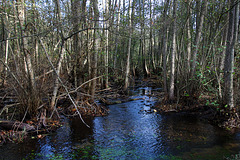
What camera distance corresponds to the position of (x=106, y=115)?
860 cm

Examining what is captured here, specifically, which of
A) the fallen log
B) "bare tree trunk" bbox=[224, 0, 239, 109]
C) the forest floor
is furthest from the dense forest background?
the fallen log

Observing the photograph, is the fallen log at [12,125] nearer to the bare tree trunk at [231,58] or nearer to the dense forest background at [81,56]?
the dense forest background at [81,56]

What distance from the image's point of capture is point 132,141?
5902 mm

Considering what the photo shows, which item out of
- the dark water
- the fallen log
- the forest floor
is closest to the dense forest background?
the forest floor

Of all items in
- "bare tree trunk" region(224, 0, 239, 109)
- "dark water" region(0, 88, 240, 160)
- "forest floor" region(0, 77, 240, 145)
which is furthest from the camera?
"bare tree trunk" region(224, 0, 239, 109)

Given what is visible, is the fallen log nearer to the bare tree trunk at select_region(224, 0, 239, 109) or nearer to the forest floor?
the forest floor

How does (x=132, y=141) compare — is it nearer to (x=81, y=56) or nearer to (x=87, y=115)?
(x=87, y=115)

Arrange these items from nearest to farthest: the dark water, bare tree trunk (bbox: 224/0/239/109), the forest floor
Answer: the dark water
the forest floor
bare tree trunk (bbox: 224/0/239/109)

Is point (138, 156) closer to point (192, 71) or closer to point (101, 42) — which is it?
point (192, 71)

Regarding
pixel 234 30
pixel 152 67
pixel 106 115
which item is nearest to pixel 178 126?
pixel 106 115

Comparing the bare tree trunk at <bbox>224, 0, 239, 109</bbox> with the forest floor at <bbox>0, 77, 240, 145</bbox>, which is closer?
the forest floor at <bbox>0, 77, 240, 145</bbox>

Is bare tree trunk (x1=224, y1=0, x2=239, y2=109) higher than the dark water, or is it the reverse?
bare tree trunk (x1=224, y1=0, x2=239, y2=109)

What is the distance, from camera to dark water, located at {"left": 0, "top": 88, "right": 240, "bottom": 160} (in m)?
5.00

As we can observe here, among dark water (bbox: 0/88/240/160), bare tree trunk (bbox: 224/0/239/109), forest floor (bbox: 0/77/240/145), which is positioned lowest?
dark water (bbox: 0/88/240/160)
